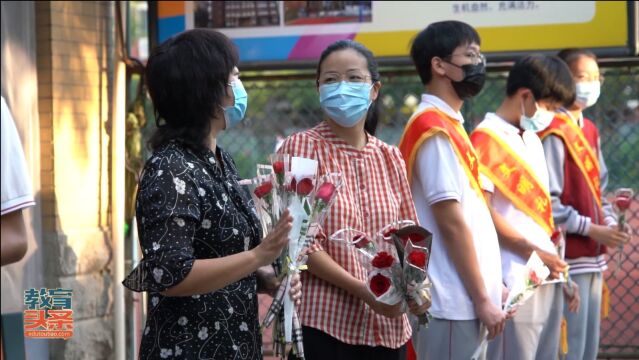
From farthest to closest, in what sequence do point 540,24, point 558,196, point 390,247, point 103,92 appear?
point 103,92
point 540,24
point 558,196
point 390,247

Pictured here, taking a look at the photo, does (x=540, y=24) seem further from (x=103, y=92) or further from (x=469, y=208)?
(x=103, y=92)

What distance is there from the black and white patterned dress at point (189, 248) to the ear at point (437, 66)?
66.6 inches

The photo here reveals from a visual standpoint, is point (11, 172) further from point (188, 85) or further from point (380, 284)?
point (380, 284)

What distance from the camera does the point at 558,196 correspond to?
5.92 meters

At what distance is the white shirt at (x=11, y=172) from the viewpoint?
3021mm

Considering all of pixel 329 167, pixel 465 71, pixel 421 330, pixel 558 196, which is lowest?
pixel 421 330

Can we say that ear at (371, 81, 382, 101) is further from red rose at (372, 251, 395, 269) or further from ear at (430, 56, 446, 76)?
red rose at (372, 251, 395, 269)

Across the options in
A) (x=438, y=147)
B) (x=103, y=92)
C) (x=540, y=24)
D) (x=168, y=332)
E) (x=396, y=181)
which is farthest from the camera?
(x=103, y=92)

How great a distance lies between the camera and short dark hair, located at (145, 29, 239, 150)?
127 inches

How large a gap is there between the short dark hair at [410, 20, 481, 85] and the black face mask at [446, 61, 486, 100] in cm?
11

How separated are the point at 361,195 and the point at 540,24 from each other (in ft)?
9.16

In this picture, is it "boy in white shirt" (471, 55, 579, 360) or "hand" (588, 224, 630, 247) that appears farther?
"hand" (588, 224, 630, 247)

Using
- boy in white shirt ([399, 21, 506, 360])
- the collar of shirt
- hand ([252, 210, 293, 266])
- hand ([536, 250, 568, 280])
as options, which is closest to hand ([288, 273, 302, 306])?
hand ([252, 210, 293, 266])

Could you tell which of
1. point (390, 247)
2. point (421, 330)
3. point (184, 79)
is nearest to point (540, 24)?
point (421, 330)
